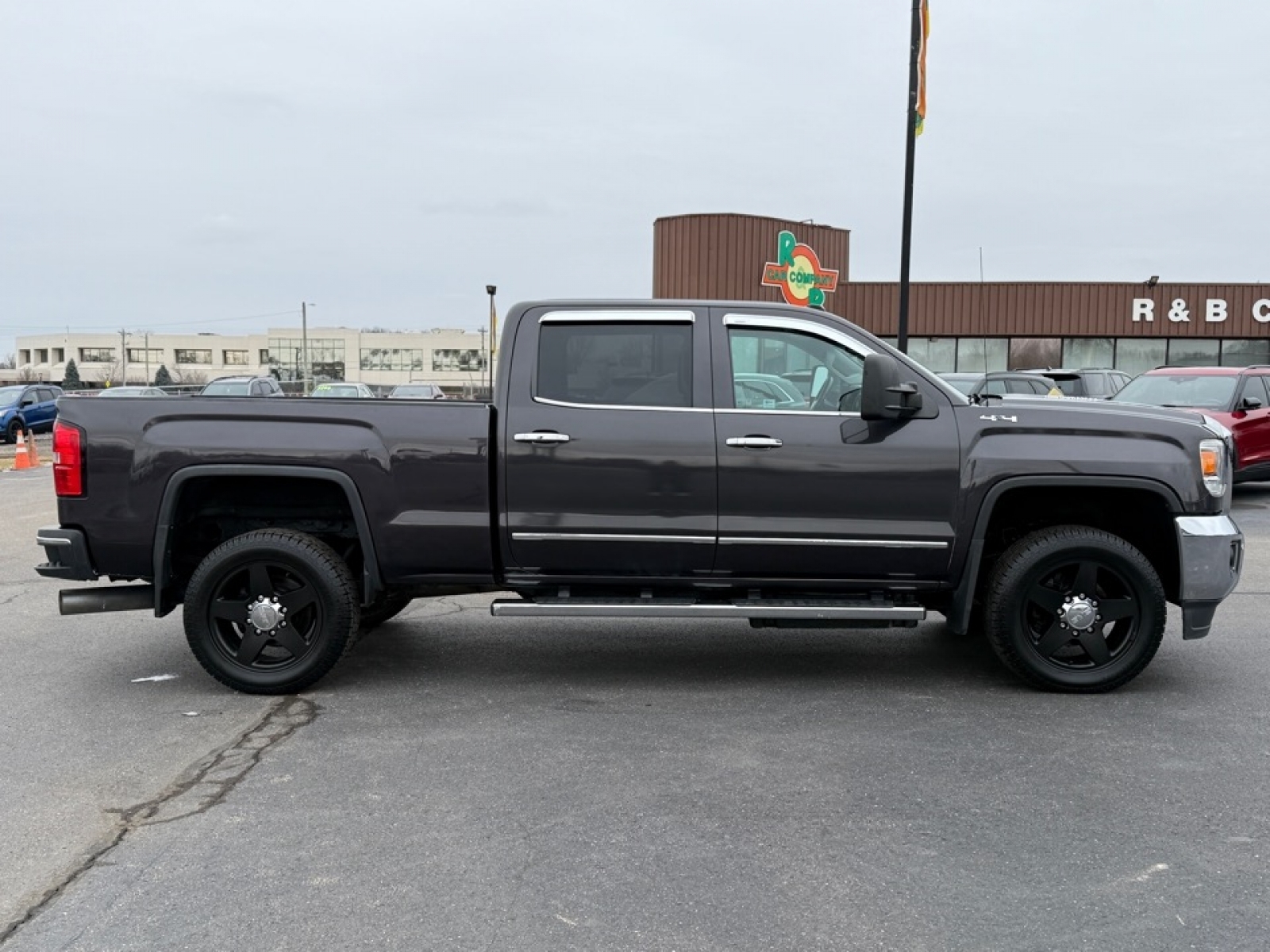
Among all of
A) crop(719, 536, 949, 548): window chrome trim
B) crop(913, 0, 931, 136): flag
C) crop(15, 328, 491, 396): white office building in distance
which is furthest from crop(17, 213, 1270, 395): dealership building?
crop(15, 328, 491, 396): white office building in distance

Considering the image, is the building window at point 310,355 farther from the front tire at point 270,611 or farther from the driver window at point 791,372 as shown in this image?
the driver window at point 791,372

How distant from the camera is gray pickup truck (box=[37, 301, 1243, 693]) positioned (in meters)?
5.55

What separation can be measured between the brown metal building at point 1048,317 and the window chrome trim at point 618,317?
82.2ft

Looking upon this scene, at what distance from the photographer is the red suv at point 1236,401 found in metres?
13.9

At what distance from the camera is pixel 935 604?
6.00 metres

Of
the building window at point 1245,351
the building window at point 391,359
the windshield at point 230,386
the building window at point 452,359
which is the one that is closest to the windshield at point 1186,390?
the windshield at point 230,386

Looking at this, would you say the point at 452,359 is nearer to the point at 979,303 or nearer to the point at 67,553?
the point at 979,303

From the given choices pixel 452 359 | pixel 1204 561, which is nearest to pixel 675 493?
pixel 1204 561

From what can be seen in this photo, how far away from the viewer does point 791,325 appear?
19.0 feet

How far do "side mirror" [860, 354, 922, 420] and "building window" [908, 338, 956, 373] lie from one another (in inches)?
1087

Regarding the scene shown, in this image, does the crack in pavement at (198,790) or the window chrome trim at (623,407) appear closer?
the crack in pavement at (198,790)

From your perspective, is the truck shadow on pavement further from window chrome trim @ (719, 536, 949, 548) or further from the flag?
the flag

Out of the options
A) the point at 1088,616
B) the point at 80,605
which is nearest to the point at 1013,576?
the point at 1088,616

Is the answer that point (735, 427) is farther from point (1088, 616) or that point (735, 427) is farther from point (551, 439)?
point (1088, 616)
